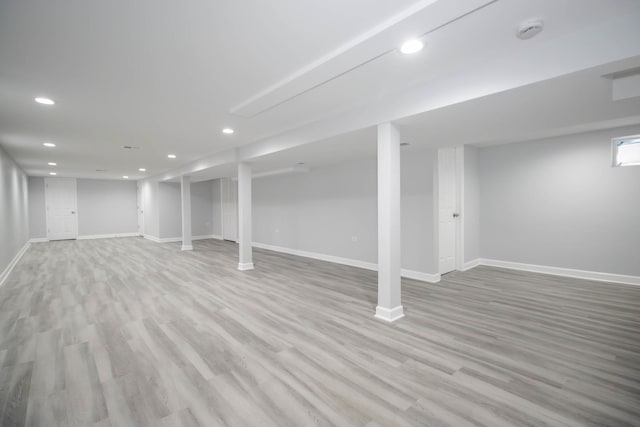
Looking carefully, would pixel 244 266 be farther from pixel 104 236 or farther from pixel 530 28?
pixel 104 236

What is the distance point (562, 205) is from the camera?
5113 mm

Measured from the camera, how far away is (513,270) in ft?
18.4

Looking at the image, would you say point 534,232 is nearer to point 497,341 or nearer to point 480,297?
point 480,297

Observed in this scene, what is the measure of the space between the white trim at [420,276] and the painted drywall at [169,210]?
9.12 metres

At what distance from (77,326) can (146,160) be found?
17.2ft

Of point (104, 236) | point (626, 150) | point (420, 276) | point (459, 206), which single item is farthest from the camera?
point (104, 236)

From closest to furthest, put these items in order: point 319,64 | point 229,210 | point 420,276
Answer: point 319,64, point 420,276, point 229,210

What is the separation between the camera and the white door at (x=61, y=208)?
1077 cm

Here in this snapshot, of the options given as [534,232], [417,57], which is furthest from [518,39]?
[534,232]

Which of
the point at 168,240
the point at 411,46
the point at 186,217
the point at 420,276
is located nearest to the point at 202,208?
the point at 168,240

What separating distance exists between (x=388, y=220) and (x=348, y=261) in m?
3.25

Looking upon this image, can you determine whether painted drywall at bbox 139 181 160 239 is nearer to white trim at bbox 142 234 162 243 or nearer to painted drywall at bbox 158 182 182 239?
white trim at bbox 142 234 162 243

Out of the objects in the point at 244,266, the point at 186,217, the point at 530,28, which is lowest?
the point at 244,266

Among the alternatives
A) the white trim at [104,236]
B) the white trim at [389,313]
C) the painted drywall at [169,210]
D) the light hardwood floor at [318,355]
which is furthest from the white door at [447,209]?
the white trim at [104,236]
